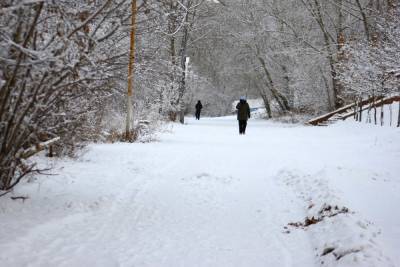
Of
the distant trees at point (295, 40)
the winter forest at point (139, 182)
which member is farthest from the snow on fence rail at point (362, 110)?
the winter forest at point (139, 182)

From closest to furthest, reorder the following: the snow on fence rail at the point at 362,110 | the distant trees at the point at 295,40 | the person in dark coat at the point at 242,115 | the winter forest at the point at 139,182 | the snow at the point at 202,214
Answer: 1. the winter forest at the point at 139,182
2. the snow at the point at 202,214
3. the snow on fence rail at the point at 362,110
4. the person in dark coat at the point at 242,115
5. the distant trees at the point at 295,40

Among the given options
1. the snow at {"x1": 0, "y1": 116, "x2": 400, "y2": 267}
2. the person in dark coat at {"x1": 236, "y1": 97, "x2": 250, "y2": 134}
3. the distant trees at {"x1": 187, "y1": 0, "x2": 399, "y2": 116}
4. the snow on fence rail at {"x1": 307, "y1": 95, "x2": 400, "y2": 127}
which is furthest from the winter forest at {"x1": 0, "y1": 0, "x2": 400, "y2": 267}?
the distant trees at {"x1": 187, "y1": 0, "x2": 399, "y2": 116}

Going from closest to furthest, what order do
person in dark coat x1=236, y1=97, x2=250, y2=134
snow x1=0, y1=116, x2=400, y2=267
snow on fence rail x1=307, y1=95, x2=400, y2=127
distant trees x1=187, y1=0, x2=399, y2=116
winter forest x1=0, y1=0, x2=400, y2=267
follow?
winter forest x1=0, y1=0, x2=400, y2=267
snow x1=0, y1=116, x2=400, y2=267
snow on fence rail x1=307, y1=95, x2=400, y2=127
person in dark coat x1=236, y1=97, x2=250, y2=134
distant trees x1=187, y1=0, x2=399, y2=116

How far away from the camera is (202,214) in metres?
5.50

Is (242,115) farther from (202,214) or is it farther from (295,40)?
(202,214)

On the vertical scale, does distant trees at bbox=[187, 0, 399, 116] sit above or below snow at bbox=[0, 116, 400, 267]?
above

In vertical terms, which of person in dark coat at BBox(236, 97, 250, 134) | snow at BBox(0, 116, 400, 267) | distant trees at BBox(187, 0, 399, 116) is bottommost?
snow at BBox(0, 116, 400, 267)

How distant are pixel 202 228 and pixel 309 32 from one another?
904 inches

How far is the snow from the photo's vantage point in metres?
3.97

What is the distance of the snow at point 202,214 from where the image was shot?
3973mm

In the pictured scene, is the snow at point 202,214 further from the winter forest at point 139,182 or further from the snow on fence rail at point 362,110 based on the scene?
the snow on fence rail at point 362,110

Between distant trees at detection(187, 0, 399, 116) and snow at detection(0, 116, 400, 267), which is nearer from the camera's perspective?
snow at detection(0, 116, 400, 267)

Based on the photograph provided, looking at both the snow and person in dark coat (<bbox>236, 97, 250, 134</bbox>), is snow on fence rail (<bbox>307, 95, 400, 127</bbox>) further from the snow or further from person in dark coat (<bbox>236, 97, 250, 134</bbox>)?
the snow

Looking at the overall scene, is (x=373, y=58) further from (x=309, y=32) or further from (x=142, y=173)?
(x=142, y=173)
